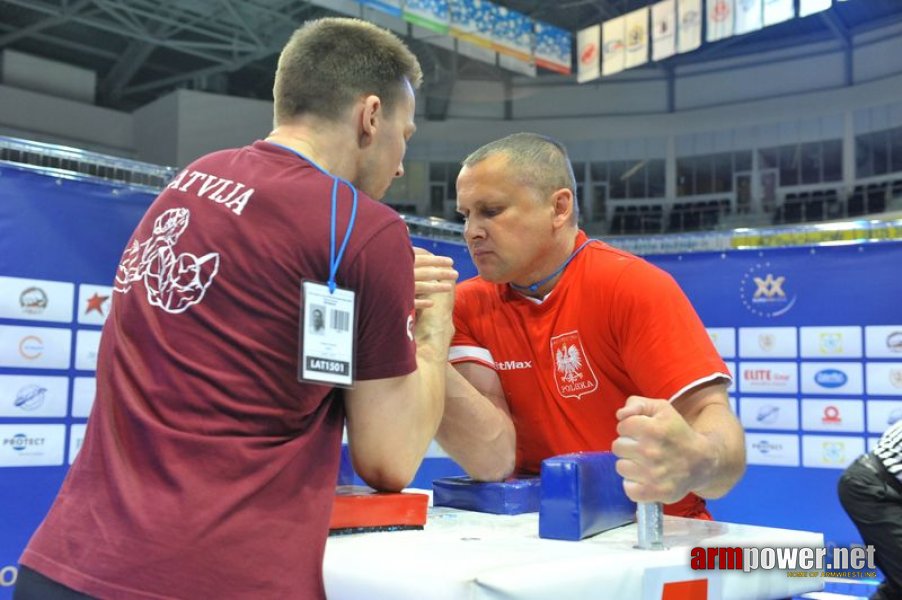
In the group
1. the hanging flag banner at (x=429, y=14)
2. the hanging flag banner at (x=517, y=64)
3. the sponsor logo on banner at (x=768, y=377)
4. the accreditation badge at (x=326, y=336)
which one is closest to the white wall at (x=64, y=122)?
the hanging flag banner at (x=517, y=64)

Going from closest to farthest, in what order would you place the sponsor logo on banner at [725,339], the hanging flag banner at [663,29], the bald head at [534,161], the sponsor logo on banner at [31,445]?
the bald head at [534,161] → the sponsor logo on banner at [31,445] → the sponsor logo on banner at [725,339] → the hanging flag banner at [663,29]

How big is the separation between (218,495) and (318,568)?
156mm

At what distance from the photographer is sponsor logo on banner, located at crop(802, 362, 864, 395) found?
16.3ft

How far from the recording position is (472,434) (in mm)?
1564

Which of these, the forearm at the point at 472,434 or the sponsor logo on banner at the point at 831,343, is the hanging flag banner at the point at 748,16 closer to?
the sponsor logo on banner at the point at 831,343

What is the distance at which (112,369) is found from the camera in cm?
107

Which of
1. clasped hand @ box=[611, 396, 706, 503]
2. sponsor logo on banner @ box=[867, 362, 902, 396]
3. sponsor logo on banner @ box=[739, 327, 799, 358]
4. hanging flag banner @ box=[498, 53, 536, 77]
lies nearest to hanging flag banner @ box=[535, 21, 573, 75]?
hanging flag banner @ box=[498, 53, 536, 77]

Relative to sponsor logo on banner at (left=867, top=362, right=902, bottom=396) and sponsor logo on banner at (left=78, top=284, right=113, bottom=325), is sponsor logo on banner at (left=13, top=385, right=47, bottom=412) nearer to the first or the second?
sponsor logo on banner at (left=78, top=284, right=113, bottom=325)

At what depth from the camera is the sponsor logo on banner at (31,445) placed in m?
3.35

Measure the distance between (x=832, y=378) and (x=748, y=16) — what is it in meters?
5.00

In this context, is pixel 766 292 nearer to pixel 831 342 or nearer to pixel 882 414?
pixel 831 342

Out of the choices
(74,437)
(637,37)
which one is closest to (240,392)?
(74,437)

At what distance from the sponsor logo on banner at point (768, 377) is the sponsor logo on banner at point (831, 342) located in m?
0.16

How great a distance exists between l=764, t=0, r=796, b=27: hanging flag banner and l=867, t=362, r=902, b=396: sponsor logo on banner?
4.46 m
